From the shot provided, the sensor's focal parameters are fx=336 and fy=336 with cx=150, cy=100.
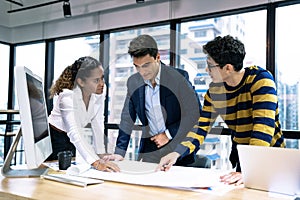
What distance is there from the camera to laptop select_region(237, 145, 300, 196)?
3.27 ft

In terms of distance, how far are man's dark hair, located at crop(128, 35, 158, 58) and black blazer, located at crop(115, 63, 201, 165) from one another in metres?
0.09

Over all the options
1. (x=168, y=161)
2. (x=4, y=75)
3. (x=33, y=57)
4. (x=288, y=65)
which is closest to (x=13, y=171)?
(x=168, y=161)

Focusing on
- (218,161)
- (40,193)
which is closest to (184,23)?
(218,161)

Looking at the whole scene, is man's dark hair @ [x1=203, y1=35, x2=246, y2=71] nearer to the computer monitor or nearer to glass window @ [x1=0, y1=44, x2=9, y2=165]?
the computer monitor

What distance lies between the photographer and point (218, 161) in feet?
7.20

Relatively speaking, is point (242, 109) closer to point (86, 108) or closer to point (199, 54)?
point (199, 54)

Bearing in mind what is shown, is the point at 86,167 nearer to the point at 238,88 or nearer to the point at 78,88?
the point at 78,88

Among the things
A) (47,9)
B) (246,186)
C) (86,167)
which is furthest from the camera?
(47,9)

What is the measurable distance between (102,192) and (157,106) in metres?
0.65

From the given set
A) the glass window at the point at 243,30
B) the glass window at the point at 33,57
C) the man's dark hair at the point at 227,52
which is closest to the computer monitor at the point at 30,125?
the man's dark hair at the point at 227,52

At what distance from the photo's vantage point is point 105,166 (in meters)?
1.39

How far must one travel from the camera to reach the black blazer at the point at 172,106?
1571 mm

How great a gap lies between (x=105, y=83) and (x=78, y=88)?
137 mm

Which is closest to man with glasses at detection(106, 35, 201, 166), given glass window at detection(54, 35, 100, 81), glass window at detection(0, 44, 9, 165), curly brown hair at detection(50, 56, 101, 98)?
curly brown hair at detection(50, 56, 101, 98)
